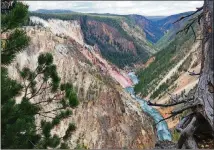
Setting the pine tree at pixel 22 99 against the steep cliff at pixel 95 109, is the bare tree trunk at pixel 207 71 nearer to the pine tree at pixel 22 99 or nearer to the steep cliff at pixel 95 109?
the pine tree at pixel 22 99

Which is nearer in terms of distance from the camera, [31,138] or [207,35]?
[207,35]

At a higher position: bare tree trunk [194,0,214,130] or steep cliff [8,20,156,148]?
steep cliff [8,20,156,148]

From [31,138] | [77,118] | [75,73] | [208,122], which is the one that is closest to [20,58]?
[75,73]

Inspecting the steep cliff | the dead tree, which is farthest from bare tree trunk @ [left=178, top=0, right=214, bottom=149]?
the steep cliff

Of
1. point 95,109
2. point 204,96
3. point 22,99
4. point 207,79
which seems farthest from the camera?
point 95,109

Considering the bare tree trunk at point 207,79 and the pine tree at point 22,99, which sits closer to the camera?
the bare tree trunk at point 207,79

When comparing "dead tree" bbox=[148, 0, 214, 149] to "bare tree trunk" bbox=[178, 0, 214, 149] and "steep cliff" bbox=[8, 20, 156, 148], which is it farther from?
"steep cliff" bbox=[8, 20, 156, 148]

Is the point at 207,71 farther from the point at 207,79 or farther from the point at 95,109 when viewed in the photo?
the point at 95,109

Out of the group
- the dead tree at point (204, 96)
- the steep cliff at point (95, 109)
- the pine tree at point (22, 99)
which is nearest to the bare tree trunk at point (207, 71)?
the dead tree at point (204, 96)

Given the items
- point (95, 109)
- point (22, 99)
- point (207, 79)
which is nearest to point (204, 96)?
point (207, 79)

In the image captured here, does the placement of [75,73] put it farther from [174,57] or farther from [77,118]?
[174,57]

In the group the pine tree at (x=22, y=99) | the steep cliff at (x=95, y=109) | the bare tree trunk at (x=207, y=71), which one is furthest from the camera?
the steep cliff at (x=95, y=109)
